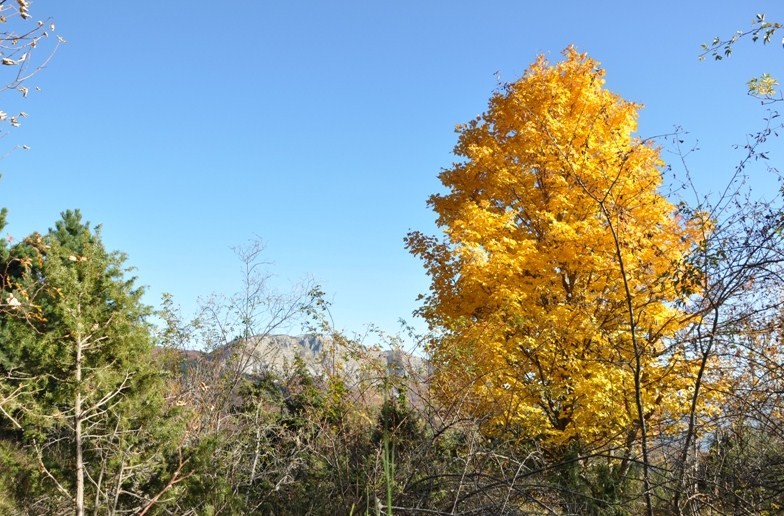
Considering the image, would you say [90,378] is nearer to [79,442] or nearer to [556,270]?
[79,442]

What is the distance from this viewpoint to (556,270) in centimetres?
902

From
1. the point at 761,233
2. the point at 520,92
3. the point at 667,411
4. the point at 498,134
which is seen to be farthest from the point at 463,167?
the point at 761,233

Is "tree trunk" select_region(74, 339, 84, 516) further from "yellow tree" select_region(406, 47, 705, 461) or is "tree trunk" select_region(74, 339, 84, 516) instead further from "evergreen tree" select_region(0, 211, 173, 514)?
"yellow tree" select_region(406, 47, 705, 461)

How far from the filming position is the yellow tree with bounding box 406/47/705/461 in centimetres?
706

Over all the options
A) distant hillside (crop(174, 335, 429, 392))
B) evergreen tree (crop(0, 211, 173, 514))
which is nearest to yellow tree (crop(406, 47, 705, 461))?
distant hillside (crop(174, 335, 429, 392))

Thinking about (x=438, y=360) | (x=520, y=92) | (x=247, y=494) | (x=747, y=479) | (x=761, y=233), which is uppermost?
(x=520, y=92)

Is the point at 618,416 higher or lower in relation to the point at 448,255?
lower

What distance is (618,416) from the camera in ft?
24.1

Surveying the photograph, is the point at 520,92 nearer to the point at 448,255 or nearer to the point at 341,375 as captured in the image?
the point at 448,255

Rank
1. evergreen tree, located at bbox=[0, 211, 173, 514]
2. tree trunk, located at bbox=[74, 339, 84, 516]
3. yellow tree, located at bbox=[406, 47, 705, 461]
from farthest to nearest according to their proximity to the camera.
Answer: yellow tree, located at bbox=[406, 47, 705, 461] < evergreen tree, located at bbox=[0, 211, 173, 514] < tree trunk, located at bbox=[74, 339, 84, 516]

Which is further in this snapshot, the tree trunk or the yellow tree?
the yellow tree

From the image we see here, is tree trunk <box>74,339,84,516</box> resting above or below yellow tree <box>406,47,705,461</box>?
below

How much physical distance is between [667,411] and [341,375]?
4.77 meters

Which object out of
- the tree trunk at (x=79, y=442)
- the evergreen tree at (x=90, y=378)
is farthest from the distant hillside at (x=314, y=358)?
the tree trunk at (x=79, y=442)
